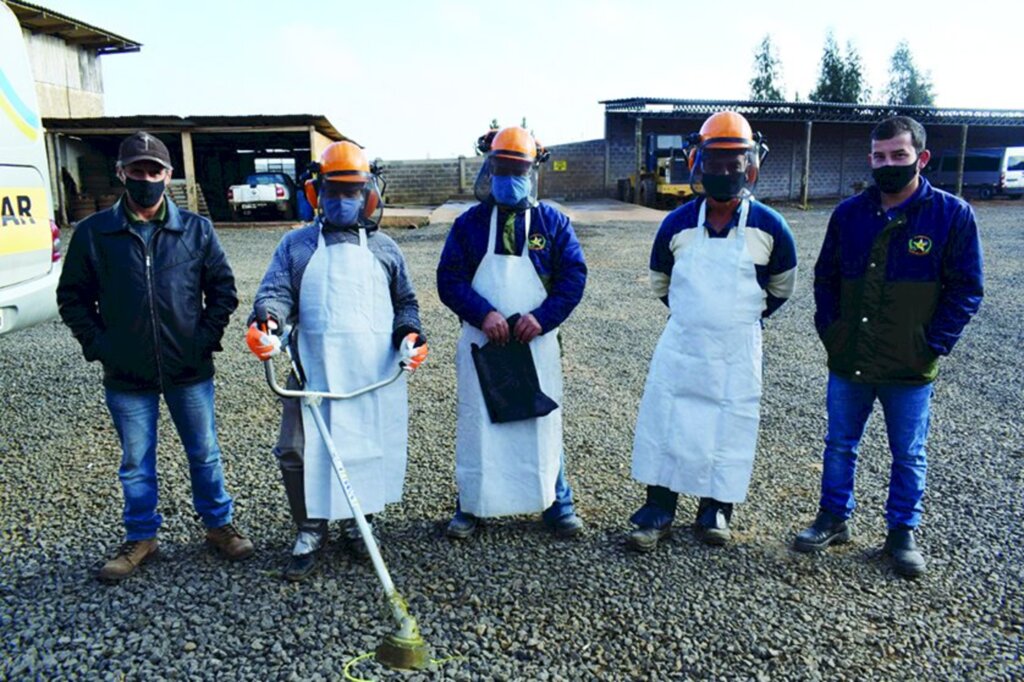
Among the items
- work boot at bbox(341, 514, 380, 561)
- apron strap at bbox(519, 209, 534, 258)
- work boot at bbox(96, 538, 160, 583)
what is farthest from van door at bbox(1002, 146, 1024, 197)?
work boot at bbox(96, 538, 160, 583)

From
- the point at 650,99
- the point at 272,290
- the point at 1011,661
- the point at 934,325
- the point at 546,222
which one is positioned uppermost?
the point at 650,99

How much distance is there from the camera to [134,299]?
3.29m

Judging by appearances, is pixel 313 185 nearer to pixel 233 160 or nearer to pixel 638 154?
pixel 638 154

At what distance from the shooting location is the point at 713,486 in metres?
3.70

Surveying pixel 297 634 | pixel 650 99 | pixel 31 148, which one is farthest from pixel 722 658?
pixel 650 99

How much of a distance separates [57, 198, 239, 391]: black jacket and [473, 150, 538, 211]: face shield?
1.34 metres

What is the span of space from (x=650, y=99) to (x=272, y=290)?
94.5ft

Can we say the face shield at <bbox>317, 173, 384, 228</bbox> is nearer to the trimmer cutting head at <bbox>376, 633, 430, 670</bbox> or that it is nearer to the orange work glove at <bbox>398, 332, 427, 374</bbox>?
the orange work glove at <bbox>398, 332, 427, 374</bbox>

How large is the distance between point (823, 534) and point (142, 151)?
11.3 ft

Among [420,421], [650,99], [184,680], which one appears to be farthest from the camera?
[650,99]

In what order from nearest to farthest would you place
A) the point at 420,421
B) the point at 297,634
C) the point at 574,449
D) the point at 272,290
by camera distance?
the point at 297,634, the point at 272,290, the point at 574,449, the point at 420,421

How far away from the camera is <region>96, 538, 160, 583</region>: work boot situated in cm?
334

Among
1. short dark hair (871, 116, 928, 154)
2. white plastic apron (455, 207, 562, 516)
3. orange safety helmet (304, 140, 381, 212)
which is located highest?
short dark hair (871, 116, 928, 154)

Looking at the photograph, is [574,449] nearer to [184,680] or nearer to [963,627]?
[963,627]
